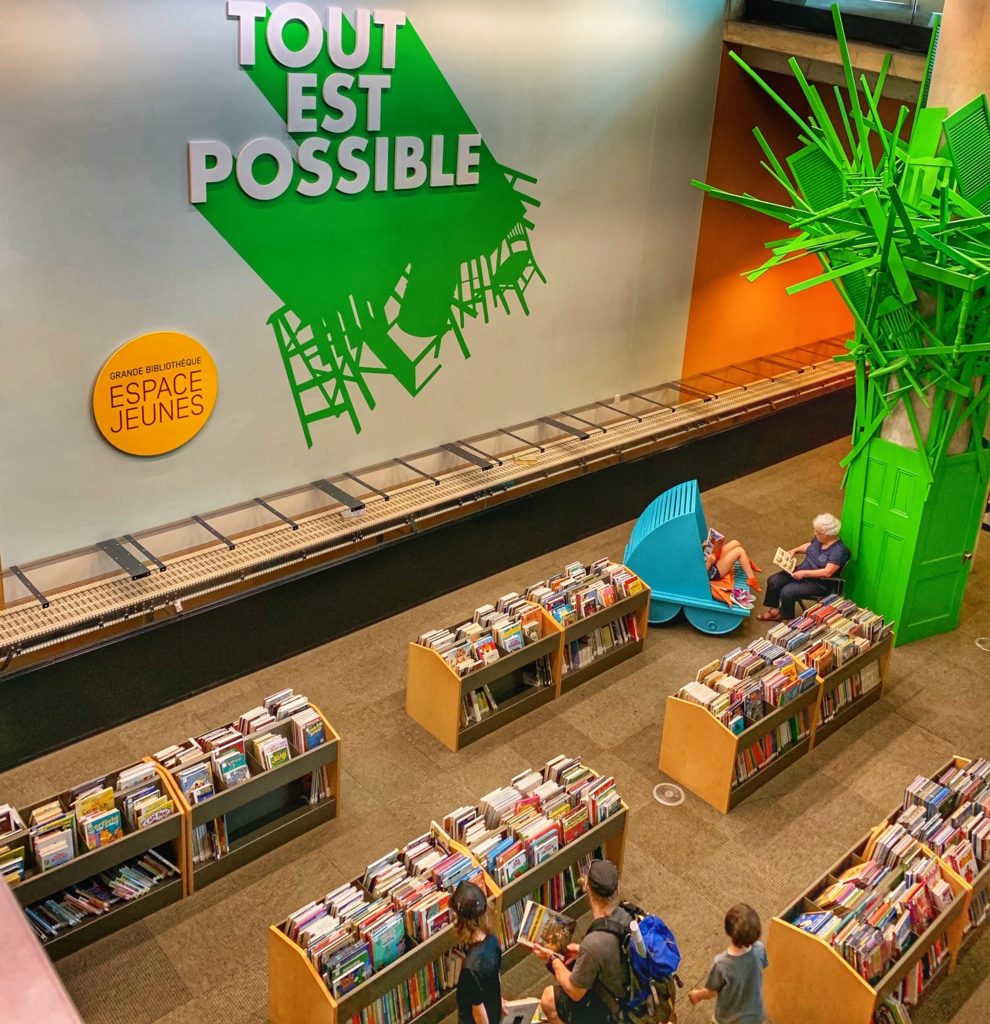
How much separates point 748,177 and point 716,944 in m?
8.27

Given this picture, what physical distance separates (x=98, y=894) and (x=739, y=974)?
3.34m

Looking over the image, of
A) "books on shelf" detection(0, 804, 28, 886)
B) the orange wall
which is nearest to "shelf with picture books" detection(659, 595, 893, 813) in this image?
"books on shelf" detection(0, 804, 28, 886)

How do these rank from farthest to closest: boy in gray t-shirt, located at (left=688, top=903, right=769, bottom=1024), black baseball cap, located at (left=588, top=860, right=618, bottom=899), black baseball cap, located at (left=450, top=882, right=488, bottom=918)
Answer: black baseball cap, located at (left=588, top=860, right=618, bottom=899), boy in gray t-shirt, located at (left=688, top=903, right=769, bottom=1024), black baseball cap, located at (left=450, top=882, right=488, bottom=918)

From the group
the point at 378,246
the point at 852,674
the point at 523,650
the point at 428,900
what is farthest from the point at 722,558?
the point at 428,900

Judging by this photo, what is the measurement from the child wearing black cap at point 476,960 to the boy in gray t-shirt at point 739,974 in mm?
933

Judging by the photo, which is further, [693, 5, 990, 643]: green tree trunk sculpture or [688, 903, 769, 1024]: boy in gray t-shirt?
[693, 5, 990, 643]: green tree trunk sculpture

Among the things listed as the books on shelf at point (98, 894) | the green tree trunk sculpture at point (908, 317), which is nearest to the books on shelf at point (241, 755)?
the books on shelf at point (98, 894)

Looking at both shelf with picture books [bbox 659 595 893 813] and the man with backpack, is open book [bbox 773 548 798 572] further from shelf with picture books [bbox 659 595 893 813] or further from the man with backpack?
the man with backpack

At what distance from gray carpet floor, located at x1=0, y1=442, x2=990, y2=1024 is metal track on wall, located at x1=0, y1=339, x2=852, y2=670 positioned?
666 mm

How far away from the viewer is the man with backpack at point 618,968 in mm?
4711

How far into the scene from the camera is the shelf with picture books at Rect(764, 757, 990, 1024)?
209 inches

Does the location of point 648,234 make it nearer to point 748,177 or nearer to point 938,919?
point 748,177

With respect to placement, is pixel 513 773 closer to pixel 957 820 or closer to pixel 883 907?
pixel 883 907

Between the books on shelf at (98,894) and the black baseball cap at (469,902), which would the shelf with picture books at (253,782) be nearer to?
the books on shelf at (98,894)
